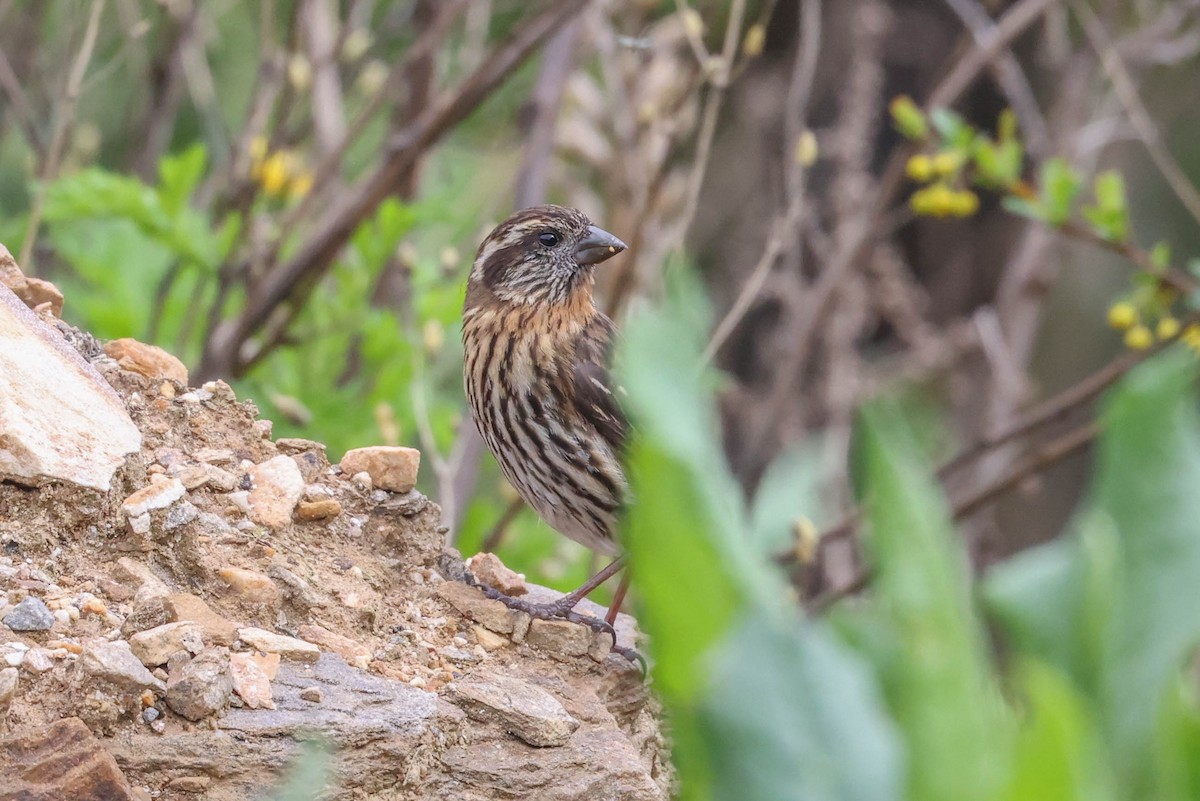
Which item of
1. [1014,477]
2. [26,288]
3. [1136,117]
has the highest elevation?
[1136,117]

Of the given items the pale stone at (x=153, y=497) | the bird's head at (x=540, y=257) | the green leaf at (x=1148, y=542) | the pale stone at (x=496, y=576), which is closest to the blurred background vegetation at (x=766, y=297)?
the green leaf at (x=1148, y=542)

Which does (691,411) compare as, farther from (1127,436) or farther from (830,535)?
(830,535)

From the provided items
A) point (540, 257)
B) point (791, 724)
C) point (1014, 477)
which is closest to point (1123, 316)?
point (1014, 477)

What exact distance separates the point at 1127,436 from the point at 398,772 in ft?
5.15

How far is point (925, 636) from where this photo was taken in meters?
0.84

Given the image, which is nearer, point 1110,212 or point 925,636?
point 925,636

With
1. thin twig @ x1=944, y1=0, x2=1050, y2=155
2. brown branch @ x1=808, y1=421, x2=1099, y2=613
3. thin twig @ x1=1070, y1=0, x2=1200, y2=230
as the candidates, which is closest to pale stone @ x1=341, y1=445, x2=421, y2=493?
brown branch @ x1=808, y1=421, x2=1099, y2=613

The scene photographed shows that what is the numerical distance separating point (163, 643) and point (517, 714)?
546 millimetres

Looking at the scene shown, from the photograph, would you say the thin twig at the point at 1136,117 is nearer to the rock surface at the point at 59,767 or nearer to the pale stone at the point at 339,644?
the pale stone at the point at 339,644

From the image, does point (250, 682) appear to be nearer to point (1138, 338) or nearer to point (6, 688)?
point (6, 688)

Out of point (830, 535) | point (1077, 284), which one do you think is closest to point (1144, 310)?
point (830, 535)

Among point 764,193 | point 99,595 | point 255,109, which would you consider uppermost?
point 764,193

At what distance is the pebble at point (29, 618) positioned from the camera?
2.20 meters

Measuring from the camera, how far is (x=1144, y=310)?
486 centimetres
